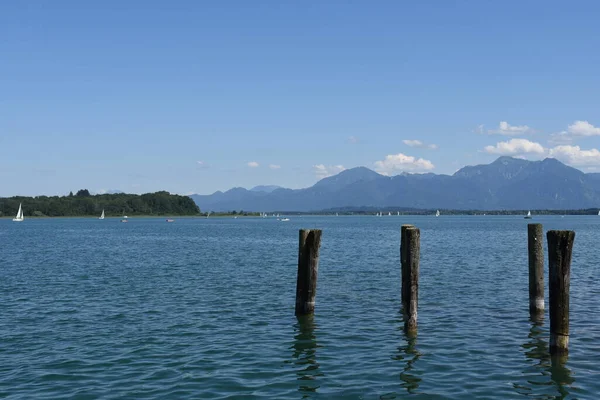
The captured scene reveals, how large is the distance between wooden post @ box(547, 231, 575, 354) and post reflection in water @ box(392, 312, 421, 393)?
413cm

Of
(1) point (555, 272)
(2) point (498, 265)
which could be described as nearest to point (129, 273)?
(2) point (498, 265)

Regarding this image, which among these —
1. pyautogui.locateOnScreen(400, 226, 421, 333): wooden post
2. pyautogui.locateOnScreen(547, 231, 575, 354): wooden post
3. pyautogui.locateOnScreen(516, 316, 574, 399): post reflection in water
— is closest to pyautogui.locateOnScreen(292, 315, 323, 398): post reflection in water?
pyautogui.locateOnScreen(400, 226, 421, 333): wooden post

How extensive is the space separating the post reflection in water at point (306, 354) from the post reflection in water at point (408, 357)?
2.28 m

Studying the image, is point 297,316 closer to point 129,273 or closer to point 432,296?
point 432,296

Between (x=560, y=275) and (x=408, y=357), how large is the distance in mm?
4911

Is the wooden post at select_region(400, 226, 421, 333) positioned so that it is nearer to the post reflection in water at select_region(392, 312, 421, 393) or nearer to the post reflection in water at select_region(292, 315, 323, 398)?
the post reflection in water at select_region(392, 312, 421, 393)

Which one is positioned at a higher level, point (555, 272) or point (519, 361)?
point (555, 272)

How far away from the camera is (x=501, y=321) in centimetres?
2245

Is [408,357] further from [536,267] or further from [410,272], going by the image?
[536,267]

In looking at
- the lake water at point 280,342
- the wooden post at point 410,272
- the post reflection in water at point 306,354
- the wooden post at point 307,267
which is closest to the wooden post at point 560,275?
the lake water at point 280,342

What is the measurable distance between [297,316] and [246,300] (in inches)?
214

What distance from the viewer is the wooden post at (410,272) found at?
1992 centimetres

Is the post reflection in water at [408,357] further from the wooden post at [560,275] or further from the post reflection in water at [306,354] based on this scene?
the wooden post at [560,275]

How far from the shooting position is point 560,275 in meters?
16.5
